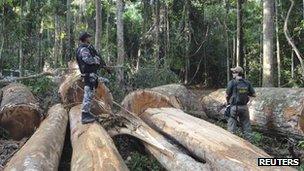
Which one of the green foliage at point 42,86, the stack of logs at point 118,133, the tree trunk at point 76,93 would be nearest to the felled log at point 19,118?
the stack of logs at point 118,133

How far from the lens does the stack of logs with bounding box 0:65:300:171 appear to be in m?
6.64

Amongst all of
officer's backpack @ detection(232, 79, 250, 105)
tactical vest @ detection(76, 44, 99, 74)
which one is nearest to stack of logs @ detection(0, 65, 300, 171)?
tactical vest @ detection(76, 44, 99, 74)

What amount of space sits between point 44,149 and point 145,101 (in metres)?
5.17

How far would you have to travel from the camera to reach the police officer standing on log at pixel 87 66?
31.0 feet

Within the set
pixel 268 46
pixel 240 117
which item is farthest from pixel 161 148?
pixel 268 46

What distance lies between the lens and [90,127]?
349 inches

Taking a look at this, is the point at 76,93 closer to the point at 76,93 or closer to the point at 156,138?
the point at 76,93

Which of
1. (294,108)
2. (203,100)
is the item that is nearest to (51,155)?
(294,108)

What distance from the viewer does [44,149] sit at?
748 centimetres

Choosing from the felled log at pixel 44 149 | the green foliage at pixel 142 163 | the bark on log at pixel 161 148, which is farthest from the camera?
the green foliage at pixel 142 163

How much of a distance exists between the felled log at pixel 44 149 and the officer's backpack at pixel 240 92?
3905 millimetres

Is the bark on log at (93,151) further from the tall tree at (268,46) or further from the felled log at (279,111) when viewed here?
the tall tree at (268,46)

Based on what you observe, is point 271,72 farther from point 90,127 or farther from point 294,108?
point 90,127

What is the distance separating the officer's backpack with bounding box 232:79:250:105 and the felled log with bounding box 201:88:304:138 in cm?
105
